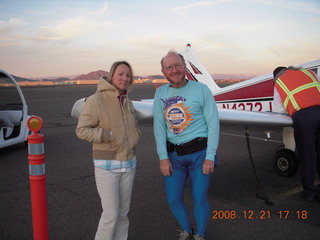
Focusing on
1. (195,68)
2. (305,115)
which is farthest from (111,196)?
(195,68)

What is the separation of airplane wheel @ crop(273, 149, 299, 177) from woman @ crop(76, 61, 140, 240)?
327 centimetres

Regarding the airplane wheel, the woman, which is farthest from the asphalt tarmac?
the woman

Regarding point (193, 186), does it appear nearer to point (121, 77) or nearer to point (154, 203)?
point (121, 77)

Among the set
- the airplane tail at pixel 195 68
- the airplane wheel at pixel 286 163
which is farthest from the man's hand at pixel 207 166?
the airplane tail at pixel 195 68

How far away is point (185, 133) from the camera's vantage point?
2760 mm

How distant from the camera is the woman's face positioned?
8.36 feet

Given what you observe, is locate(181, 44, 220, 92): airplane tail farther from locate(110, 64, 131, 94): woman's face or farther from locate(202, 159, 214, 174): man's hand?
locate(110, 64, 131, 94): woman's face

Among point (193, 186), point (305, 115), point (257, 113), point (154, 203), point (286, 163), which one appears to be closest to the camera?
point (193, 186)

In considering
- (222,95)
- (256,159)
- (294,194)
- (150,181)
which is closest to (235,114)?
(294,194)

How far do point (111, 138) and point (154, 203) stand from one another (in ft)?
6.01

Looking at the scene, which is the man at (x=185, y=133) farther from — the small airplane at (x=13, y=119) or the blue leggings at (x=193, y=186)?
the small airplane at (x=13, y=119)
